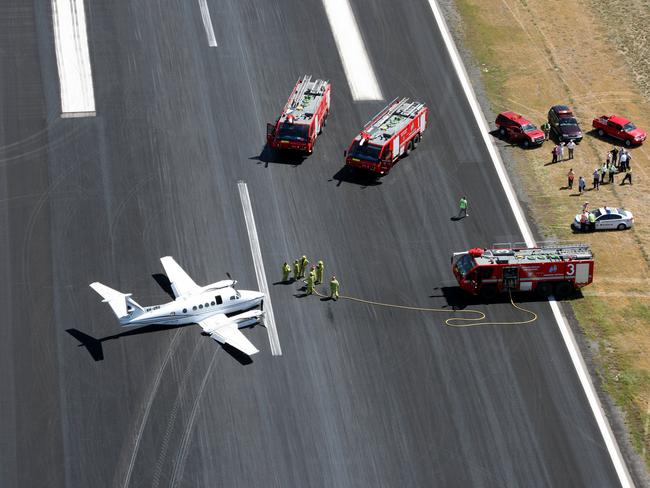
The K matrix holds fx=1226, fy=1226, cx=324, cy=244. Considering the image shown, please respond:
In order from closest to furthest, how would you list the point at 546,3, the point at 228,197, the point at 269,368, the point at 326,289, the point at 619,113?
1. the point at 269,368
2. the point at 326,289
3. the point at 228,197
4. the point at 619,113
5. the point at 546,3

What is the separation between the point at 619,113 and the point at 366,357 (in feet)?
129

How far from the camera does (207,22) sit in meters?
112

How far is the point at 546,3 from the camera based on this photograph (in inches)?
4739

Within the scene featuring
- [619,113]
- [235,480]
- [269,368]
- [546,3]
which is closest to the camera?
[235,480]

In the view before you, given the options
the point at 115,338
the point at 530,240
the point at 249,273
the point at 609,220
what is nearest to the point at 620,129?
the point at 609,220

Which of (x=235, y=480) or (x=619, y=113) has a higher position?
(x=619, y=113)

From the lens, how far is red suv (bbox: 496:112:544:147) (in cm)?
10225

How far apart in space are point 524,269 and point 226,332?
21.4 meters

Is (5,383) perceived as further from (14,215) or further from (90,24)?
(90,24)

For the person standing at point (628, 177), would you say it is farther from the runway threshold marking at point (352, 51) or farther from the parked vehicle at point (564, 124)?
the runway threshold marking at point (352, 51)

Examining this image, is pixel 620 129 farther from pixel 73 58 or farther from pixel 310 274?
pixel 73 58

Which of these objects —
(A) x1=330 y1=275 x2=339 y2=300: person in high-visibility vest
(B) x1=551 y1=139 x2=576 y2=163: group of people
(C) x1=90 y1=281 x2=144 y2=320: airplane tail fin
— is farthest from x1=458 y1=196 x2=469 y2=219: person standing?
(C) x1=90 y1=281 x2=144 y2=320: airplane tail fin

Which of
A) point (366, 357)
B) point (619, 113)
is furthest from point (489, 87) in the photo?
point (366, 357)

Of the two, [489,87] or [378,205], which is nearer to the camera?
[378,205]
